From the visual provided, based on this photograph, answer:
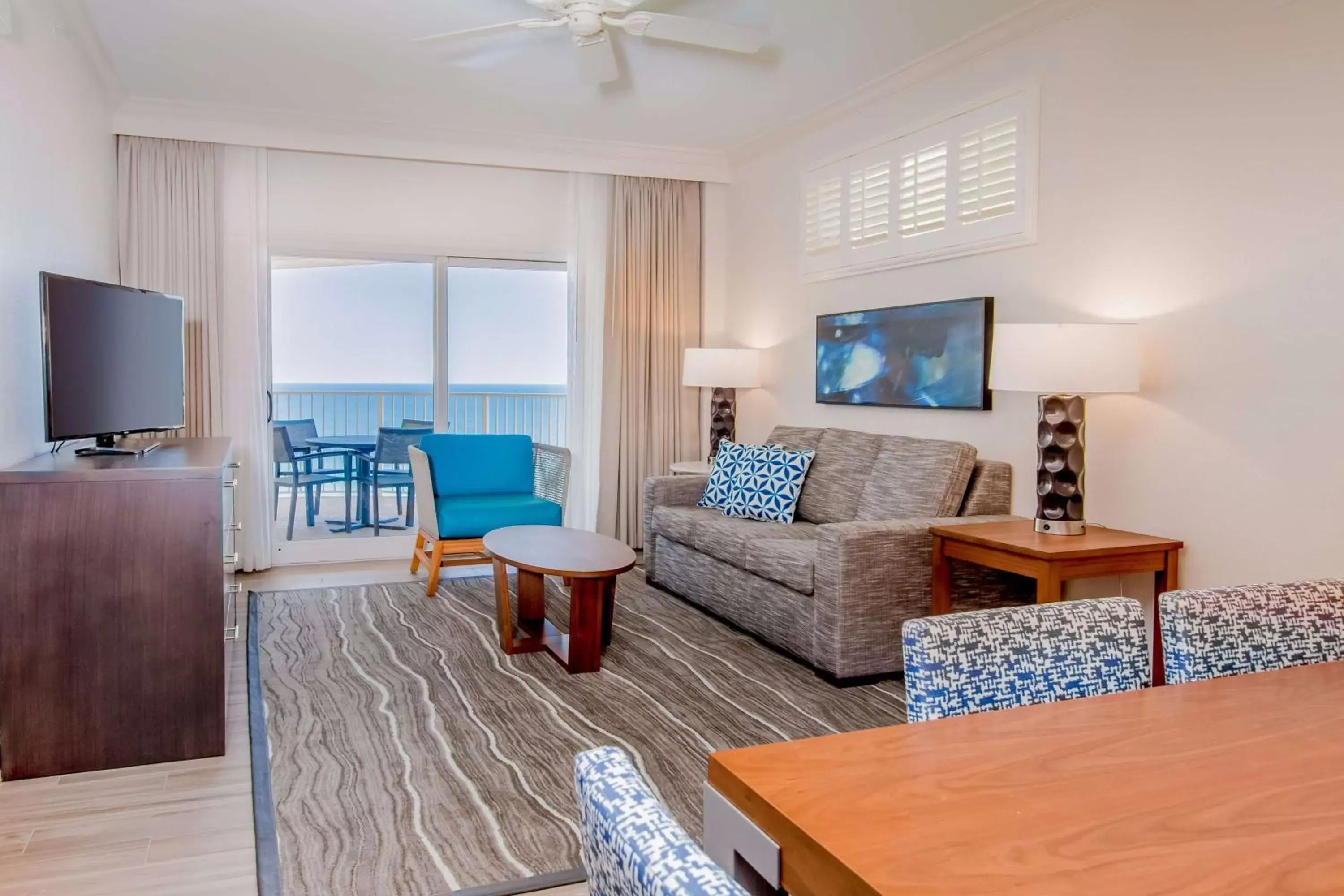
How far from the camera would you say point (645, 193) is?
242 inches

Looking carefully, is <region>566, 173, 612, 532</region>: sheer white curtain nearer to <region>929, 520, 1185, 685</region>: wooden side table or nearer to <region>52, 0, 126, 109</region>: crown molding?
<region>52, 0, 126, 109</region>: crown molding

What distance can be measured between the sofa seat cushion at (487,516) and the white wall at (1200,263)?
7.04 feet

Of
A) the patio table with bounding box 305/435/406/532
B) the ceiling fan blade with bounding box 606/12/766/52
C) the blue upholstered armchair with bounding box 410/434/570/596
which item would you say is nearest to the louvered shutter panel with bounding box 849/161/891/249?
the ceiling fan blade with bounding box 606/12/766/52

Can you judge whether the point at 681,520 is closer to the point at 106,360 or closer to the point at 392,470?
the point at 392,470

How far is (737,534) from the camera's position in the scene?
430 cm

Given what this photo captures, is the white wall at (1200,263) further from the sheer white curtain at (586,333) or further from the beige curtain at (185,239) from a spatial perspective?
the beige curtain at (185,239)

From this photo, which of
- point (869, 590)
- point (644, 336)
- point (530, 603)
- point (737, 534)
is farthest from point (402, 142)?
point (869, 590)

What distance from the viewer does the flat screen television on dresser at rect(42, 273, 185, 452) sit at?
116 inches

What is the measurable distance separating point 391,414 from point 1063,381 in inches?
162

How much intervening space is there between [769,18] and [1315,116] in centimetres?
196

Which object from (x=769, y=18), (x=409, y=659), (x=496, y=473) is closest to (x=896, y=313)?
Result: (x=769, y=18)

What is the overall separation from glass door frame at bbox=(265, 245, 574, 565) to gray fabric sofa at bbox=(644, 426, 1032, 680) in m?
1.91

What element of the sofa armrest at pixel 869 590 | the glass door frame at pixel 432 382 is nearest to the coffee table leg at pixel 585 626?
the sofa armrest at pixel 869 590

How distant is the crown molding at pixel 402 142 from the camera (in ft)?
16.9
